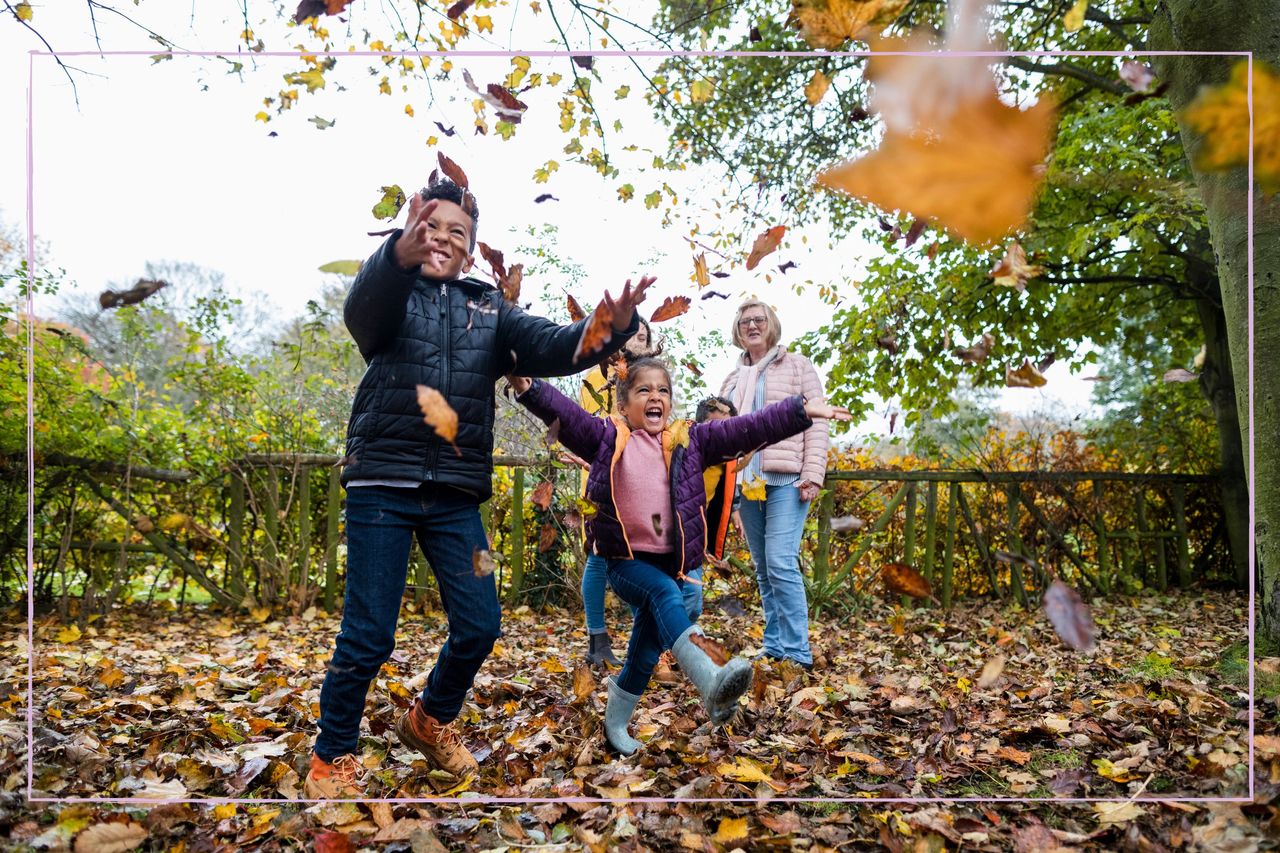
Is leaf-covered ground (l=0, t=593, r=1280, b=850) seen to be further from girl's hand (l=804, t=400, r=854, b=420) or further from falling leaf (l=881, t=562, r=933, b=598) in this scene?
girl's hand (l=804, t=400, r=854, b=420)

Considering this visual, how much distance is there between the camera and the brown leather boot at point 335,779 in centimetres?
198

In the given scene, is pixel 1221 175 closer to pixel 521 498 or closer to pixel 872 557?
pixel 872 557

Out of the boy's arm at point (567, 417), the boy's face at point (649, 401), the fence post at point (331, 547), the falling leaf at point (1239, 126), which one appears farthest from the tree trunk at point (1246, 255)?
the fence post at point (331, 547)

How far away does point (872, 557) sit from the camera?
588cm

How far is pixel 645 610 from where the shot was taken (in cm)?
241

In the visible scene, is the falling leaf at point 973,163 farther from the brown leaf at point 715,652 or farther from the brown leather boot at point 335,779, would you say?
the brown leather boot at point 335,779

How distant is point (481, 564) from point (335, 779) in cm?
64

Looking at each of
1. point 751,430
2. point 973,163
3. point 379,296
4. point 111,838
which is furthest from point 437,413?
point 973,163

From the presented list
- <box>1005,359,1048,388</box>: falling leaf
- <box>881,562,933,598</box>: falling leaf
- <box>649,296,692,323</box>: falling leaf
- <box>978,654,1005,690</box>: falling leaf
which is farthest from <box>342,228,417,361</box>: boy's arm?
<box>978,654,1005,690</box>: falling leaf

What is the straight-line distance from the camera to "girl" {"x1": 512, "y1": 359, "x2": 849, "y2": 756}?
7.95ft

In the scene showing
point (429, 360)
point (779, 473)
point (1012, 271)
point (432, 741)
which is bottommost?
point (432, 741)

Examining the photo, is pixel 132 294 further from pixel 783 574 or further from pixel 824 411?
pixel 783 574

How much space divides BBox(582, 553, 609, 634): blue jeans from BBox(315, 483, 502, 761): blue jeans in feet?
4.44

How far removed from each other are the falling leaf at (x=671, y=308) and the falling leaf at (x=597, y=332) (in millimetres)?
448
